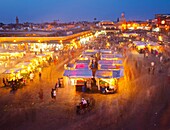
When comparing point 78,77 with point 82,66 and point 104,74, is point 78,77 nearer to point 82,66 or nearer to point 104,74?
point 104,74

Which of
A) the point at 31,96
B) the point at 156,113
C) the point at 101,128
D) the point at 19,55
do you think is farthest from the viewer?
the point at 19,55

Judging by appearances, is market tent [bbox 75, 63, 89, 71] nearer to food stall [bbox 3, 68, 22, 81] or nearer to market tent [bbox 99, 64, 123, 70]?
market tent [bbox 99, 64, 123, 70]

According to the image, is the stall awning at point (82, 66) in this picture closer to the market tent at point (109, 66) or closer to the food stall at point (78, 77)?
the market tent at point (109, 66)

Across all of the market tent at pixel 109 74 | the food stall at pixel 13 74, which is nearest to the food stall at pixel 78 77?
the market tent at pixel 109 74

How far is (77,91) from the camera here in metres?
13.2

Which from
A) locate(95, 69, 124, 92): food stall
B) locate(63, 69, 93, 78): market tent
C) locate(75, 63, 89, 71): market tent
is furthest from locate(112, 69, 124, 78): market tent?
locate(75, 63, 89, 71): market tent

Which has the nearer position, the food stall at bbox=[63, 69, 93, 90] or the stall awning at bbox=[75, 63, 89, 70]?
the food stall at bbox=[63, 69, 93, 90]

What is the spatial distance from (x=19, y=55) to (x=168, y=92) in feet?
49.6

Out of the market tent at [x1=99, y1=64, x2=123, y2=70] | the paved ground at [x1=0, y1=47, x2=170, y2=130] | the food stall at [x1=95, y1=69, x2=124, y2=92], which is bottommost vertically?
the paved ground at [x1=0, y1=47, x2=170, y2=130]

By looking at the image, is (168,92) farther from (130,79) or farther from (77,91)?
(77,91)

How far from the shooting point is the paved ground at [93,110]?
909 centimetres

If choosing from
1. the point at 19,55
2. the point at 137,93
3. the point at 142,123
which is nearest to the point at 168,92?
the point at 137,93

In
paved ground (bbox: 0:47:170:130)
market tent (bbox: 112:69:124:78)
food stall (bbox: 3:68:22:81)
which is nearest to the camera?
paved ground (bbox: 0:47:170:130)

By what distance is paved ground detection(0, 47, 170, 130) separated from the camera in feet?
29.8
